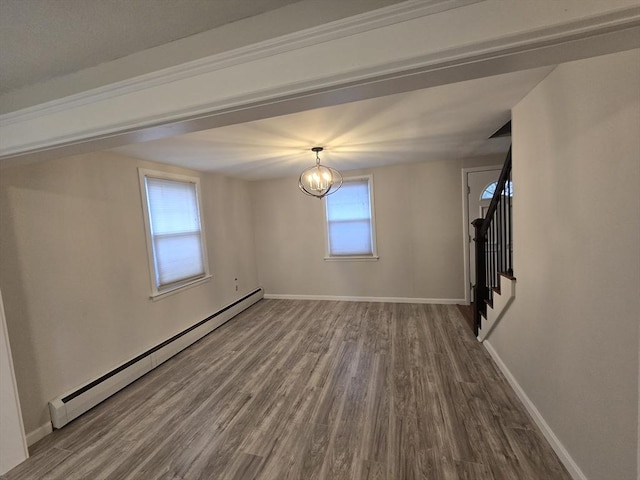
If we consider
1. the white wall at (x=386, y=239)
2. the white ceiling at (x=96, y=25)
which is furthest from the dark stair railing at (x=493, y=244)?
the white ceiling at (x=96, y=25)

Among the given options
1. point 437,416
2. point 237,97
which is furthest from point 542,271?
point 237,97

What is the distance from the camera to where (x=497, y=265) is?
9.83ft

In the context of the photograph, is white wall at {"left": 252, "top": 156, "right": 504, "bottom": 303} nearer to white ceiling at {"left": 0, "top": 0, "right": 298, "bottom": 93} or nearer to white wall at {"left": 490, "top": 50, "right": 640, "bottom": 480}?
white wall at {"left": 490, "top": 50, "right": 640, "bottom": 480}

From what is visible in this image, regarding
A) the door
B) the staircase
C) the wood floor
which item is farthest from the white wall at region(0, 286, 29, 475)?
the door

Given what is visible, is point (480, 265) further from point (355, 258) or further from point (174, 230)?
point (174, 230)

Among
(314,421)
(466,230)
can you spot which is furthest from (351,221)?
(314,421)

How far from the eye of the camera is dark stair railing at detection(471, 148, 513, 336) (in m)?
2.77

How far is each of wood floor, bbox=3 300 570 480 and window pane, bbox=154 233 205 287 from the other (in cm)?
99

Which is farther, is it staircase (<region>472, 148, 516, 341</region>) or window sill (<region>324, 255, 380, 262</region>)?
window sill (<region>324, 255, 380, 262</region>)

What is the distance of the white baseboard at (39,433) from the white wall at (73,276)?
0.04 m

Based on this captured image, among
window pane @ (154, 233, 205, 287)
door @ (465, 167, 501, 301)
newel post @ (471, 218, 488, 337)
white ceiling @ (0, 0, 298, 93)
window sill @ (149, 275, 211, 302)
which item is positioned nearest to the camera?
white ceiling @ (0, 0, 298, 93)

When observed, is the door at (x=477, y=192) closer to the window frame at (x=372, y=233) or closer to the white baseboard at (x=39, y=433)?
the window frame at (x=372, y=233)

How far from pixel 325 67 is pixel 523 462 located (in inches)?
96.3

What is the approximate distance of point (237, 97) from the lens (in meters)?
1.05
